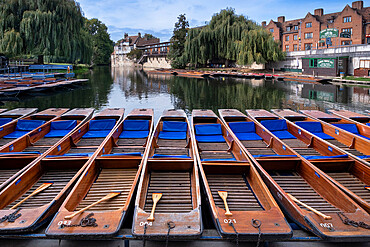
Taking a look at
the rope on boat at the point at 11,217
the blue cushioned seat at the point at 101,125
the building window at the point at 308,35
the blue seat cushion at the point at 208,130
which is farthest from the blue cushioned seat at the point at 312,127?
the building window at the point at 308,35

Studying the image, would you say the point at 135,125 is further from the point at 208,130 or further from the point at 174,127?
the point at 208,130

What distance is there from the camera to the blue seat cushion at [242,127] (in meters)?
9.21

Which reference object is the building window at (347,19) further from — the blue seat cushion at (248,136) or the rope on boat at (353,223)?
the rope on boat at (353,223)

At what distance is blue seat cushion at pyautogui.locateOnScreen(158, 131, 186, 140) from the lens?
8664mm

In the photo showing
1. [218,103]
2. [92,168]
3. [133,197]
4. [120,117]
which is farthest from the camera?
[218,103]

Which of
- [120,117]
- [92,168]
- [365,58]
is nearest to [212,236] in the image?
[92,168]

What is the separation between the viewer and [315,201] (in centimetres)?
502

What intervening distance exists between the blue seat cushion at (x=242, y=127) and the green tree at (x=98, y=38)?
234ft

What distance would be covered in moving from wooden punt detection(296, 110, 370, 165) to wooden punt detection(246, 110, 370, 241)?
1.56 m

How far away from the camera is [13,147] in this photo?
7.14 metres

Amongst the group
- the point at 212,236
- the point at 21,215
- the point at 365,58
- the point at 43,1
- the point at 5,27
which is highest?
the point at 43,1

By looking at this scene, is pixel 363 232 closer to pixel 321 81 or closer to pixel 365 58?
pixel 321 81

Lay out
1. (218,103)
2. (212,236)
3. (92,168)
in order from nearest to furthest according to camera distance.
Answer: (212,236), (92,168), (218,103)

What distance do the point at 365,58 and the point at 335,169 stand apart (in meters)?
29.3
